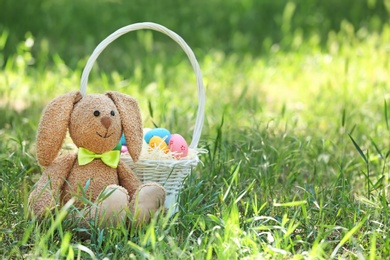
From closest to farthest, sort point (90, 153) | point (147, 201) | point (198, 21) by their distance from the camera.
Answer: point (147, 201) → point (90, 153) → point (198, 21)

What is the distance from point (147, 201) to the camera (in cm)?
243

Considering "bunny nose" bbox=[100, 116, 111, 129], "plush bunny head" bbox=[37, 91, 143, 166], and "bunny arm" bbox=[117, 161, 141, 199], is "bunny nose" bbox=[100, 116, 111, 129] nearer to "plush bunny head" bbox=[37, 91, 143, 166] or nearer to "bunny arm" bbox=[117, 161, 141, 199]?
"plush bunny head" bbox=[37, 91, 143, 166]

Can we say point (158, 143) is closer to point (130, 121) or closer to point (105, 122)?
point (130, 121)

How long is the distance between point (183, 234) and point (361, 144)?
136cm

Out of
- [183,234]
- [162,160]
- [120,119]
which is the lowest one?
[183,234]

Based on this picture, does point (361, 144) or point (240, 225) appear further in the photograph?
point (361, 144)

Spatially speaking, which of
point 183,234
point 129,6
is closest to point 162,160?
point 183,234

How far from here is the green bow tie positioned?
253cm

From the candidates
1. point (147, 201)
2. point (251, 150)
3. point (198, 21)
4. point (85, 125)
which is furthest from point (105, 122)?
point (198, 21)

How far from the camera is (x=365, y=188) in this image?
284 cm

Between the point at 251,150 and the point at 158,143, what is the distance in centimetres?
54

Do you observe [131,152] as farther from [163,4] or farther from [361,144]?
[163,4]

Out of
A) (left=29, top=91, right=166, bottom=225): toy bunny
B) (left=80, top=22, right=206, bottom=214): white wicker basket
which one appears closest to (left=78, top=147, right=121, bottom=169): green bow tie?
(left=29, top=91, right=166, bottom=225): toy bunny

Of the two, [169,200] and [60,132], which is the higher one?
[60,132]
